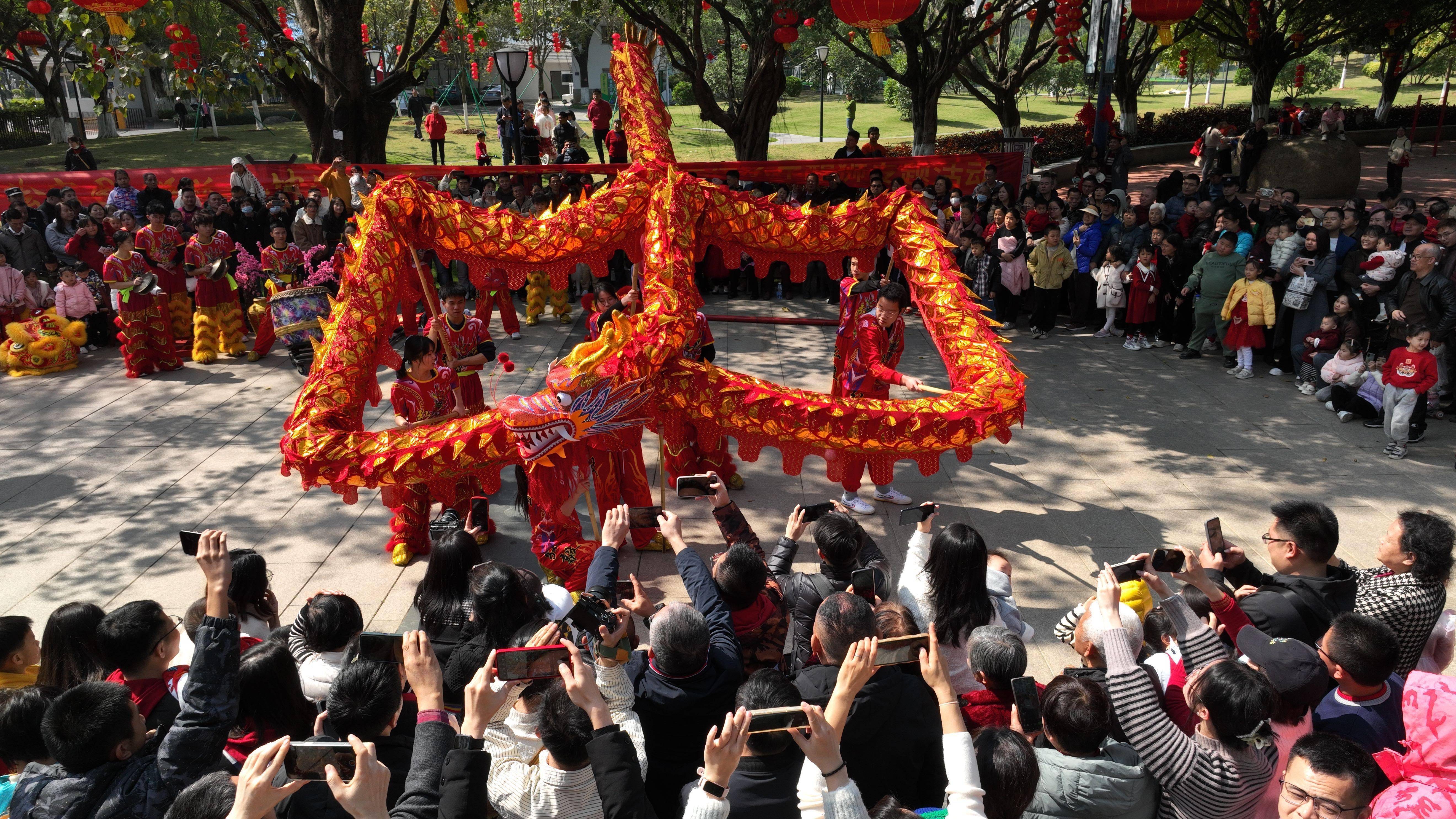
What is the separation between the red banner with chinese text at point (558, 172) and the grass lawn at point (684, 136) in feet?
19.7

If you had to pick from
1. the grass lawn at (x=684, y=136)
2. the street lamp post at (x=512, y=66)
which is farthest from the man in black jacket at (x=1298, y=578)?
the grass lawn at (x=684, y=136)

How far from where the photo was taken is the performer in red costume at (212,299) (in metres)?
9.38

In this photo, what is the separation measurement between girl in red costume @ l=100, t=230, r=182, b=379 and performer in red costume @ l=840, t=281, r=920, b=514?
680 cm

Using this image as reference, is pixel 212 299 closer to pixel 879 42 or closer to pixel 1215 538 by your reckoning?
pixel 879 42

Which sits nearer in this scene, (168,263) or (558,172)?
(168,263)

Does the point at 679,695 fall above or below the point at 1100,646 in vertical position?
above

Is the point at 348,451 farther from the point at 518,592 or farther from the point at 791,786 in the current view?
the point at 791,786

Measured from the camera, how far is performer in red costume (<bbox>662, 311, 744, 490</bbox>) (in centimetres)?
643

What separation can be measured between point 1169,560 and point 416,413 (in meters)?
4.38

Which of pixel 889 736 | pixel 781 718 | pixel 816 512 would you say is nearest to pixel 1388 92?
pixel 816 512

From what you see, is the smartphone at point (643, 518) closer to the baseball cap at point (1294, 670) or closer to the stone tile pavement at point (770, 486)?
the stone tile pavement at point (770, 486)

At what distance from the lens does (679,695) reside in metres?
2.89

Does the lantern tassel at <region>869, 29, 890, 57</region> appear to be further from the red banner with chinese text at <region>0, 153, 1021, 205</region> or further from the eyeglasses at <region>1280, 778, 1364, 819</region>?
the eyeglasses at <region>1280, 778, 1364, 819</region>

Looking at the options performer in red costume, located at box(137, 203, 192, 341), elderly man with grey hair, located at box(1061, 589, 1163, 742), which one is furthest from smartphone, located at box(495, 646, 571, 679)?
performer in red costume, located at box(137, 203, 192, 341)
